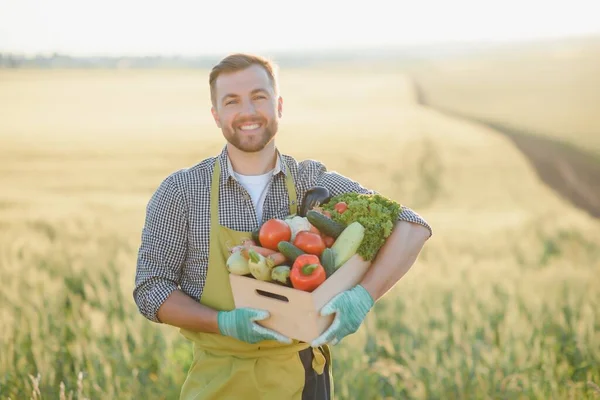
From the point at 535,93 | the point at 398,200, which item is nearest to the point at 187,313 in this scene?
the point at 398,200

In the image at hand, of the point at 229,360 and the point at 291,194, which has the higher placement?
the point at 291,194

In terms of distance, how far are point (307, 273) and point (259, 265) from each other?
157 millimetres

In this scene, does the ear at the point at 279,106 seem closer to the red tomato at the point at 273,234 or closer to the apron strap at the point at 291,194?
the apron strap at the point at 291,194

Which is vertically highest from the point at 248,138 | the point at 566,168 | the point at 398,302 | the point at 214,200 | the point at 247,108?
the point at 247,108

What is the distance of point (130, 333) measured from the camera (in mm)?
4188

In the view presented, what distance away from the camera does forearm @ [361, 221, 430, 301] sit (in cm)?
252

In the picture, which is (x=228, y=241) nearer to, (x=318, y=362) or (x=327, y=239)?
(x=327, y=239)

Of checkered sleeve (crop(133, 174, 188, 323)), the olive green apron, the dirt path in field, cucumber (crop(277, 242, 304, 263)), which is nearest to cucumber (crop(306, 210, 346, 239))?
cucumber (crop(277, 242, 304, 263))

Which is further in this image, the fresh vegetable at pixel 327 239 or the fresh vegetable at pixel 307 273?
the fresh vegetable at pixel 327 239

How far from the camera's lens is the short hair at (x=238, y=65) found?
266 centimetres

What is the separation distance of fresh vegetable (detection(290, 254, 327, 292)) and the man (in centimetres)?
27

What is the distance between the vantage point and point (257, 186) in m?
2.76

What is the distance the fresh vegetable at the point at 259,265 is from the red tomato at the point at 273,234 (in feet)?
0.26

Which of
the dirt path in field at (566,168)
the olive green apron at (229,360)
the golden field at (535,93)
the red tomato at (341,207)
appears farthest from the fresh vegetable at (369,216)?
the golden field at (535,93)
